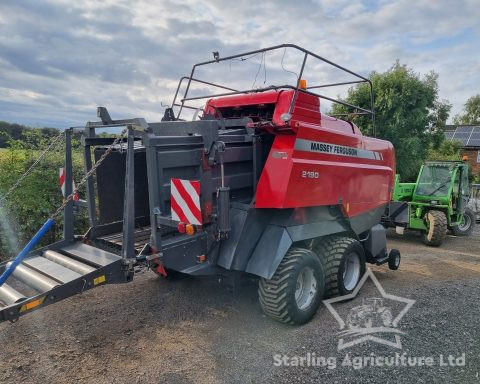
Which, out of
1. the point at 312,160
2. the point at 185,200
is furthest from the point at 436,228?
the point at 185,200

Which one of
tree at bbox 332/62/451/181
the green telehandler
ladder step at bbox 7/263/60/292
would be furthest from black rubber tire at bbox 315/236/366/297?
tree at bbox 332/62/451/181

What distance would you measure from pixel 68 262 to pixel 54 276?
0.31 m

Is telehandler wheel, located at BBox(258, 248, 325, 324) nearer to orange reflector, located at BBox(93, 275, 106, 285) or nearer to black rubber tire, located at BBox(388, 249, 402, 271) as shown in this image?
orange reflector, located at BBox(93, 275, 106, 285)

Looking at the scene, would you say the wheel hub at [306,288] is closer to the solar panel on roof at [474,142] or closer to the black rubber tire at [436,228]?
the black rubber tire at [436,228]

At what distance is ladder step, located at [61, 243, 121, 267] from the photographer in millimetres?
3308

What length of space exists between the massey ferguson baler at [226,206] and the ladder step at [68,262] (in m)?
0.02

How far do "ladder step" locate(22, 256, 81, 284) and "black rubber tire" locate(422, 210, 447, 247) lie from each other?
7415 millimetres

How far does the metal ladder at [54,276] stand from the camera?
9.02 feet

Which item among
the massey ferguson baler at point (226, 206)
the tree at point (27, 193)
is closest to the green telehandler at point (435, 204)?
the massey ferguson baler at point (226, 206)

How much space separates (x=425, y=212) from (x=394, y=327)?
5476 millimetres

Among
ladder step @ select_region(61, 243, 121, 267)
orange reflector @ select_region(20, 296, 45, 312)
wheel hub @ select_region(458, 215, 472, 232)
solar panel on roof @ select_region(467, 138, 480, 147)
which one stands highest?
solar panel on roof @ select_region(467, 138, 480, 147)

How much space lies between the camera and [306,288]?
162 inches

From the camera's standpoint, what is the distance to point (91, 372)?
3.06 meters

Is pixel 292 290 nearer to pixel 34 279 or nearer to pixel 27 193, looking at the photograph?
pixel 34 279
